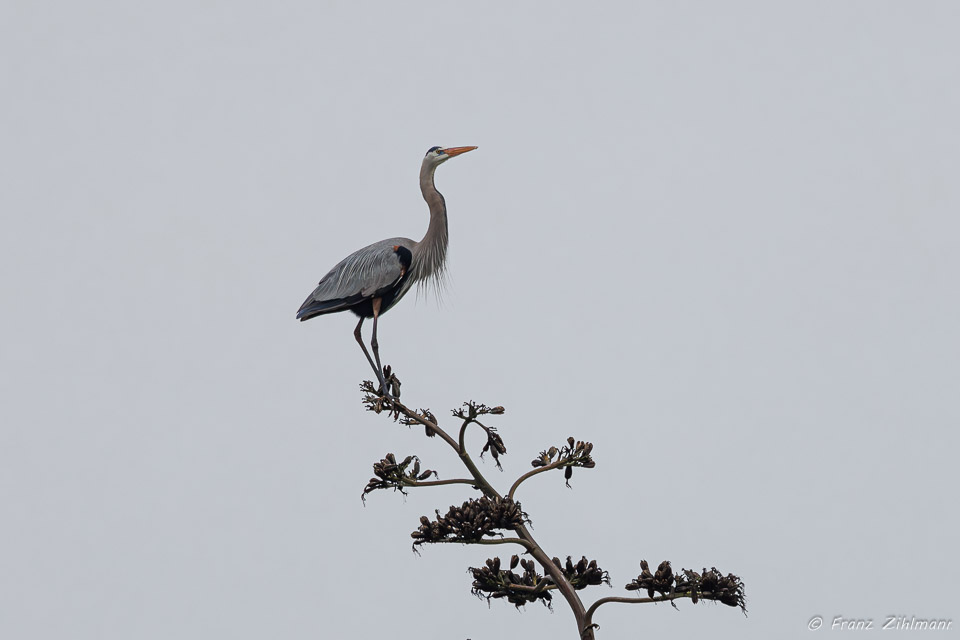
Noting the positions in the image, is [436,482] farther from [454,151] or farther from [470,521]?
[454,151]

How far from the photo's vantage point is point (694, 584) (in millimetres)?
7605

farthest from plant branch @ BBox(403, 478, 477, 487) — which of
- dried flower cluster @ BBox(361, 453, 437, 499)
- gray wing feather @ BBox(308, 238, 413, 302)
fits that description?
gray wing feather @ BBox(308, 238, 413, 302)

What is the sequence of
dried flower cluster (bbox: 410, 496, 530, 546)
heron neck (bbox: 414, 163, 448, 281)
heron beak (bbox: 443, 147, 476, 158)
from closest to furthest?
dried flower cluster (bbox: 410, 496, 530, 546) < heron beak (bbox: 443, 147, 476, 158) < heron neck (bbox: 414, 163, 448, 281)

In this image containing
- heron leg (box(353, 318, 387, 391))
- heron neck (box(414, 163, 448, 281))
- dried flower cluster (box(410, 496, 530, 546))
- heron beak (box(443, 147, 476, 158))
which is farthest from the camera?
heron neck (box(414, 163, 448, 281))

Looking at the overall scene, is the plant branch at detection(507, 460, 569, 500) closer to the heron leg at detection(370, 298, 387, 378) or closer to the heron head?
the heron leg at detection(370, 298, 387, 378)

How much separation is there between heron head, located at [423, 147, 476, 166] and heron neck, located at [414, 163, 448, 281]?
10 cm

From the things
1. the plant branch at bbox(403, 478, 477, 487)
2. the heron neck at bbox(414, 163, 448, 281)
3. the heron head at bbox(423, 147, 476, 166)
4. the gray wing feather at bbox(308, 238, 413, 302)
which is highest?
the heron head at bbox(423, 147, 476, 166)

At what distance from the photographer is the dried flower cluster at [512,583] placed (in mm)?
7809

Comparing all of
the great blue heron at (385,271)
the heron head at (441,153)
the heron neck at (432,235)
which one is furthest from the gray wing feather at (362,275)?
the heron head at (441,153)

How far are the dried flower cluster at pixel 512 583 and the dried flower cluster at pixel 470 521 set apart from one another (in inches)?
12.3

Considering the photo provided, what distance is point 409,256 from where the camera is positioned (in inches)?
401

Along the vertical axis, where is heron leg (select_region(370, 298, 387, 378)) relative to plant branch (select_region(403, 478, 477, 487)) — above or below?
above

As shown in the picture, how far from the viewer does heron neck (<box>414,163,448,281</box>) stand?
10.3m

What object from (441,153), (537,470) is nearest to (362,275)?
(441,153)
